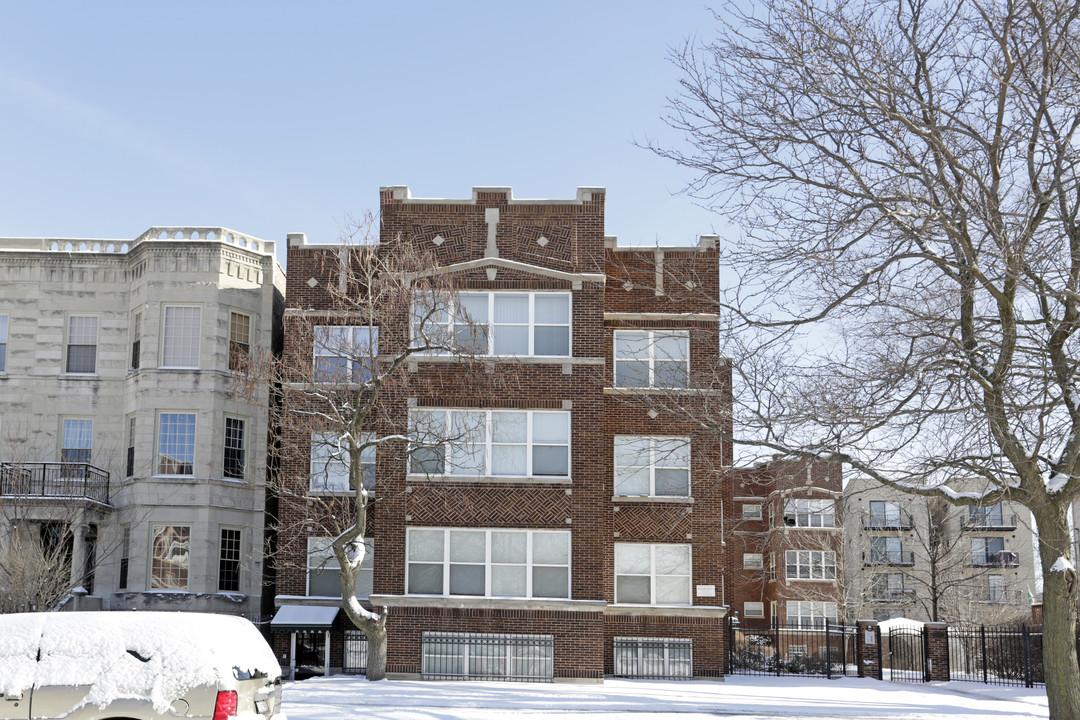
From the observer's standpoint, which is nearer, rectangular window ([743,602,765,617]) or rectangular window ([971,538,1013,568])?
rectangular window ([743,602,765,617])

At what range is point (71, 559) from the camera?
1233 inches

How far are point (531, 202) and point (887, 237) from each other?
13749 mm

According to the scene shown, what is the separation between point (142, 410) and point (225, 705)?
22764 millimetres

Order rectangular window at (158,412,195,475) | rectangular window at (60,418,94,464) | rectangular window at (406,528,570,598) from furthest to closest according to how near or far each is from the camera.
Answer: rectangular window at (60,418,94,464) → rectangular window at (158,412,195,475) → rectangular window at (406,528,570,598)

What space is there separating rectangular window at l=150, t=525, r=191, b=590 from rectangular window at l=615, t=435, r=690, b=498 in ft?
42.6

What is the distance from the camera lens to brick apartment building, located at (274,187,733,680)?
2678 centimetres

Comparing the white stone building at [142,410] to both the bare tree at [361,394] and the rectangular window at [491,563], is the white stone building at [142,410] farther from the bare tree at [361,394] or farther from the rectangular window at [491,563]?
the rectangular window at [491,563]

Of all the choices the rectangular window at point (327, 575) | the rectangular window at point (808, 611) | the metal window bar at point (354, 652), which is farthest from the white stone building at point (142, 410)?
the rectangular window at point (808, 611)

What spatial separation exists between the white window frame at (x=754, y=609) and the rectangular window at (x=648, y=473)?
32747 millimetres

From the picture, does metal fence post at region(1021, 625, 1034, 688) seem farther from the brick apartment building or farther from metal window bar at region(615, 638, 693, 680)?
metal window bar at region(615, 638, 693, 680)

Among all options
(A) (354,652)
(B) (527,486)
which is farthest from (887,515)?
(A) (354,652)

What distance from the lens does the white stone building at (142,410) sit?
102 feet

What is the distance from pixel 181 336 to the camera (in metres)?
32.4

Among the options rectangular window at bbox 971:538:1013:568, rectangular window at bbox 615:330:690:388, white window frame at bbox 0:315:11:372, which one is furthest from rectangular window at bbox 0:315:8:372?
rectangular window at bbox 971:538:1013:568
